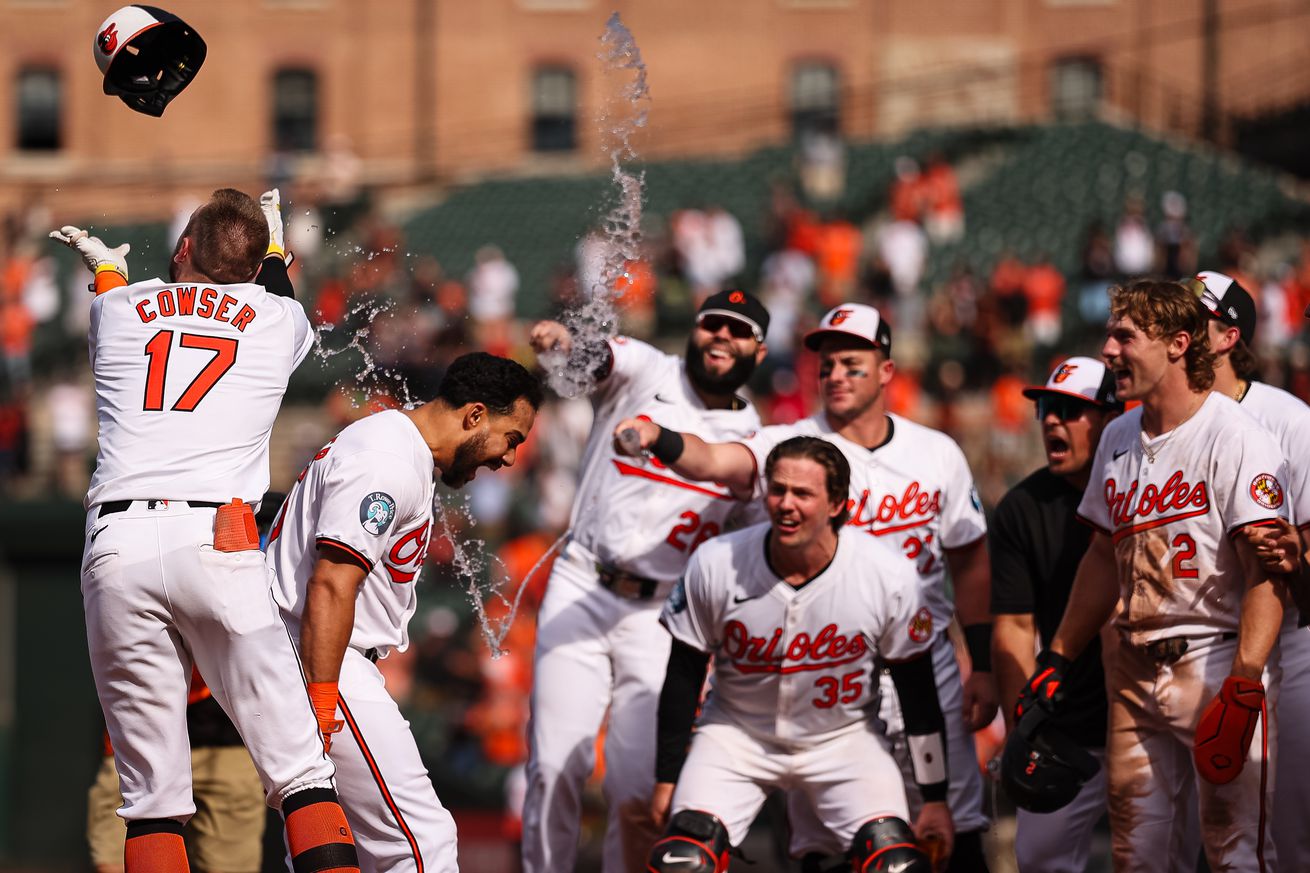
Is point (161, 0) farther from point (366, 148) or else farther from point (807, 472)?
point (807, 472)

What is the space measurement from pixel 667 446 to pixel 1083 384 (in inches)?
74.5

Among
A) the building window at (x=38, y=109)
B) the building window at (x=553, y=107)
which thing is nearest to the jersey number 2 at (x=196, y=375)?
the building window at (x=553, y=107)

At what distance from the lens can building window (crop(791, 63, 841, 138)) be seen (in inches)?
1438

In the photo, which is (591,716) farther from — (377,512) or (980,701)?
(377,512)

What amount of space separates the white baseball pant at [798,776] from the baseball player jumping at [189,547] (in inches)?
65.8

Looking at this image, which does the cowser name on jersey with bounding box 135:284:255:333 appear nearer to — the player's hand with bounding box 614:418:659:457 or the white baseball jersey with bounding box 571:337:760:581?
the player's hand with bounding box 614:418:659:457

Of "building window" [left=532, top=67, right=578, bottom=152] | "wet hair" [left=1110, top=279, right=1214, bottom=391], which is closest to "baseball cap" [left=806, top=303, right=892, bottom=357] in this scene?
"wet hair" [left=1110, top=279, right=1214, bottom=391]

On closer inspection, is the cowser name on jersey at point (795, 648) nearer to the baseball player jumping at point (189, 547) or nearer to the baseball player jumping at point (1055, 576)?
the baseball player jumping at point (1055, 576)

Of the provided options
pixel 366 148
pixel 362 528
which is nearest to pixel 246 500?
pixel 362 528

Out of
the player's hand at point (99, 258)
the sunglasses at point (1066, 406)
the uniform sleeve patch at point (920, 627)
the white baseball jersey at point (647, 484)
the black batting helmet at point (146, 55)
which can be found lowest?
the uniform sleeve patch at point (920, 627)

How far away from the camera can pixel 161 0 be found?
2856 centimetres

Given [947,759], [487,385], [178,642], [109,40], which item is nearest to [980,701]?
[947,759]

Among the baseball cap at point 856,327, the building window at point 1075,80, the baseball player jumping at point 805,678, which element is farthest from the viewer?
the building window at point 1075,80

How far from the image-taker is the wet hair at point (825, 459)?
659 cm
